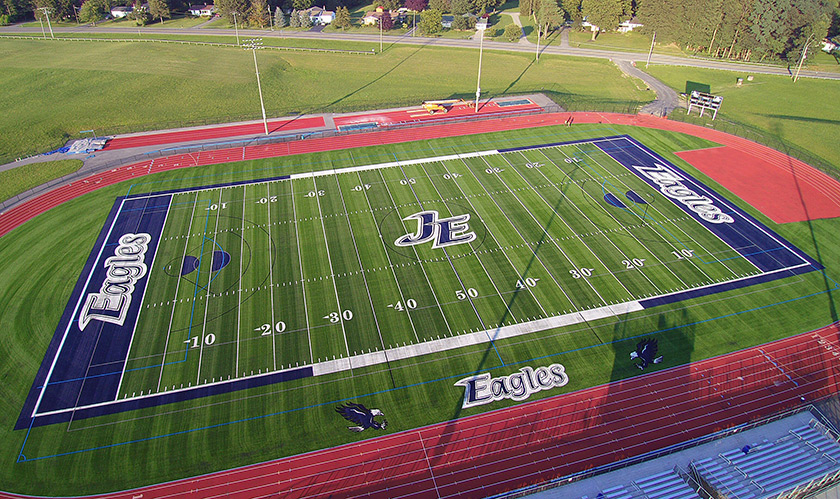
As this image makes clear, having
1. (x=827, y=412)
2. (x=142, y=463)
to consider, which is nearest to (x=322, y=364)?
(x=142, y=463)

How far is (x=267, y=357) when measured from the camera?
105 feet

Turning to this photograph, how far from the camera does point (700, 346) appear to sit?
33.5 metres

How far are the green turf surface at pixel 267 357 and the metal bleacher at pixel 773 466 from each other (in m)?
7.24

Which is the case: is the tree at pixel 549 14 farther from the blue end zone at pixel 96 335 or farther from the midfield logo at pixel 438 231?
the blue end zone at pixel 96 335

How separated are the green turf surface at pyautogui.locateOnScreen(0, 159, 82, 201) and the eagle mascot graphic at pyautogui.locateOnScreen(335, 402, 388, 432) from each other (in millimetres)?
45447

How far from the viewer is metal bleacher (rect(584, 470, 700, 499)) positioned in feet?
77.0

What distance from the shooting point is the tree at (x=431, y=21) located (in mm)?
111625

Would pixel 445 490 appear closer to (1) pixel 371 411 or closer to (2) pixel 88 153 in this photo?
(1) pixel 371 411

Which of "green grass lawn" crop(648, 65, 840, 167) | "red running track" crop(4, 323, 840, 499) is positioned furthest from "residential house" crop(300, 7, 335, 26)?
"red running track" crop(4, 323, 840, 499)

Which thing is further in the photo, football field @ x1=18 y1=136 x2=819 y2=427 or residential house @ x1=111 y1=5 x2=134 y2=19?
residential house @ x1=111 y1=5 x2=134 y2=19

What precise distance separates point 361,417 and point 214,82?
73.2 m

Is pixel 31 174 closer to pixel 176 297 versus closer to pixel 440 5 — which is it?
pixel 176 297

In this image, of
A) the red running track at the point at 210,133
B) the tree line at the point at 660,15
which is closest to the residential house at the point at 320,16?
the tree line at the point at 660,15

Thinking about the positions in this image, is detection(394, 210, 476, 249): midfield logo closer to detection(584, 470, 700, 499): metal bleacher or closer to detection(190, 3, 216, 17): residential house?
detection(584, 470, 700, 499): metal bleacher
